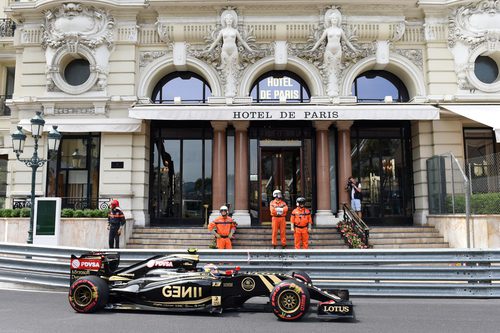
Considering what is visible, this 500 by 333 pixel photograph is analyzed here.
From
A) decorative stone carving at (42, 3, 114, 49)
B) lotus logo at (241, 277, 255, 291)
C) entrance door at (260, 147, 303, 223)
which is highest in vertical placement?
decorative stone carving at (42, 3, 114, 49)

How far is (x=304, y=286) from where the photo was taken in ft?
20.1

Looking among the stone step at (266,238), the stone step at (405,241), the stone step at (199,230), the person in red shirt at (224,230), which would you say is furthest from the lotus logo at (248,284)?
the stone step at (405,241)

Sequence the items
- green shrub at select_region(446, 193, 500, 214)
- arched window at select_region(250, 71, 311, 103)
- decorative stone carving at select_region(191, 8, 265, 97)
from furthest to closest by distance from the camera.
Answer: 1. arched window at select_region(250, 71, 311, 103)
2. decorative stone carving at select_region(191, 8, 265, 97)
3. green shrub at select_region(446, 193, 500, 214)

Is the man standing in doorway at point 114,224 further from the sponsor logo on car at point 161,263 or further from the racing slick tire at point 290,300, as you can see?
the racing slick tire at point 290,300

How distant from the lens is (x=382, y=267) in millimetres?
7777

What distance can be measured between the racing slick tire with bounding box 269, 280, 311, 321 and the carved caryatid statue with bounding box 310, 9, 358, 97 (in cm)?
1096

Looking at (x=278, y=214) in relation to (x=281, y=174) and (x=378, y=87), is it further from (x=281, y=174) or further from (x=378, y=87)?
(x=378, y=87)

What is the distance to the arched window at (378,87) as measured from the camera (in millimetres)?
16859

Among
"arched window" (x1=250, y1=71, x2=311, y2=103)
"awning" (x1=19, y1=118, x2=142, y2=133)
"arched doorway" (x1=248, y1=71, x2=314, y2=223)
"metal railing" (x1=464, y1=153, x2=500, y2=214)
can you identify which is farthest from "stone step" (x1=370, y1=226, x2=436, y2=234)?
"awning" (x1=19, y1=118, x2=142, y2=133)

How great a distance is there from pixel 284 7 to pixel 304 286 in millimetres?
12759

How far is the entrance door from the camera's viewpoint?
642 inches

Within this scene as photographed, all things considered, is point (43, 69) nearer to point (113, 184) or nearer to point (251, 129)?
point (113, 184)

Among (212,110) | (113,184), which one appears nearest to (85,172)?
(113,184)

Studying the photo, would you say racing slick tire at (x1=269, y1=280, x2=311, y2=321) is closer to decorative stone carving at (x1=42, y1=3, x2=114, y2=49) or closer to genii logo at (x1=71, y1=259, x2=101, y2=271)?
genii logo at (x1=71, y1=259, x2=101, y2=271)
